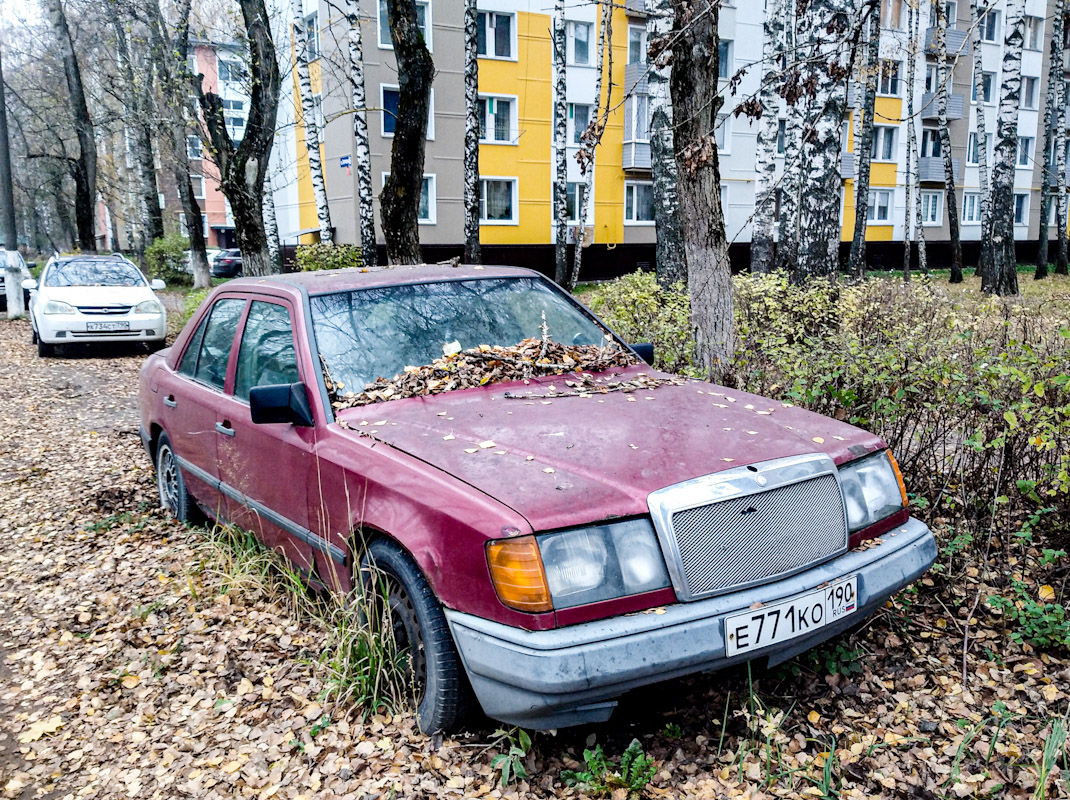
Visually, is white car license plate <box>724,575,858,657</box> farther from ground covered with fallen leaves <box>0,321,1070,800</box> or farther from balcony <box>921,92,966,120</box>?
balcony <box>921,92,966,120</box>

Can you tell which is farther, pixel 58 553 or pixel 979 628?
pixel 58 553

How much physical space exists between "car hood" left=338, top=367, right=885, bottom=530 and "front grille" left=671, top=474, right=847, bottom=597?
15 centimetres

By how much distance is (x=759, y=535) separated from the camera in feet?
9.59

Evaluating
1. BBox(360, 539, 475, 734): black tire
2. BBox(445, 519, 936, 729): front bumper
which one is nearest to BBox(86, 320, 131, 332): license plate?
BBox(360, 539, 475, 734): black tire

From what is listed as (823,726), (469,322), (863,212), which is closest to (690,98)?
(469,322)

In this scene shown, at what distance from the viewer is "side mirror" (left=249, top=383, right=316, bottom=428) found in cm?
370

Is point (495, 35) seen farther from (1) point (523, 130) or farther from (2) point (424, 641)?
(2) point (424, 641)

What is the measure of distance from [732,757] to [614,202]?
30.3 m

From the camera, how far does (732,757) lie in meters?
3.05

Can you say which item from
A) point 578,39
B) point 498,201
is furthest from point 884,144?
point 498,201

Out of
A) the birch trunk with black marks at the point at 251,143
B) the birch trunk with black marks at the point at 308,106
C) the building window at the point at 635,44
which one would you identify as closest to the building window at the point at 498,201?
the building window at the point at 635,44

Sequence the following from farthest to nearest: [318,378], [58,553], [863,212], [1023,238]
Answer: [1023,238], [863,212], [58,553], [318,378]

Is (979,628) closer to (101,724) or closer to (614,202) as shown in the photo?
(101,724)

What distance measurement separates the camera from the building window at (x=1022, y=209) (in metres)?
41.1
